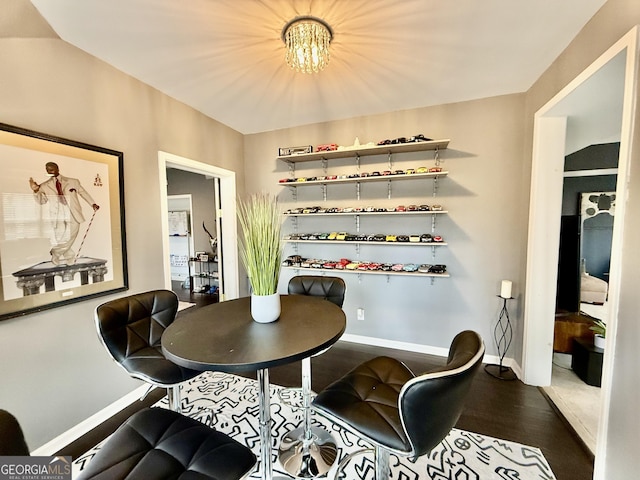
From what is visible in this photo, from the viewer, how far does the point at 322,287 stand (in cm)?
219

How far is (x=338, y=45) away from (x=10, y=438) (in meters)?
2.32

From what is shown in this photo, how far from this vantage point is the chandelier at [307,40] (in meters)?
1.56

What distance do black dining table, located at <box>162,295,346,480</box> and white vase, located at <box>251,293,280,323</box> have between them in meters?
0.03

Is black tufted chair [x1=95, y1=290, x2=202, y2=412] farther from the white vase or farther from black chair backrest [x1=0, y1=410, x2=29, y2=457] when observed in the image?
black chair backrest [x1=0, y1=410, x2=29, y2=457]

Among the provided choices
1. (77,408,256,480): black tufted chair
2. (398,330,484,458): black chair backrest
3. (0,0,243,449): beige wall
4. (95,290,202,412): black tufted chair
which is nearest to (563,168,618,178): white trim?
(398,330,484,458): black chair backrest

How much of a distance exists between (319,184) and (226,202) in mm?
1210

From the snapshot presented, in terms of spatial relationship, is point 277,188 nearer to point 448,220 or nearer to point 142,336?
point 448,220

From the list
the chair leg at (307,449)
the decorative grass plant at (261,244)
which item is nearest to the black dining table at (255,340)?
the decorative grass plant at (261,244)

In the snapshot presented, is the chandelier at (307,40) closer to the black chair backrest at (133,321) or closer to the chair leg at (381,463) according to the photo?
the black chair backrest at (133,321)

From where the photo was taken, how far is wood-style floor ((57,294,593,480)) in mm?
1632

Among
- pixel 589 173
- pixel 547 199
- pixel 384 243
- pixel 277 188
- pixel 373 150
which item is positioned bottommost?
pixel 384 243

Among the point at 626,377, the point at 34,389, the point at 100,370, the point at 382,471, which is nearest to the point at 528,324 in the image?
the point at 626,377

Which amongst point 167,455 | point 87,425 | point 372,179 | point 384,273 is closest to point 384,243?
point 384,273

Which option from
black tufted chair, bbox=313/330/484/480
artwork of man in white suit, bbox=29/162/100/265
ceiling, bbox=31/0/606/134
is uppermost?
ceiling, bbox=31/0/606/134
